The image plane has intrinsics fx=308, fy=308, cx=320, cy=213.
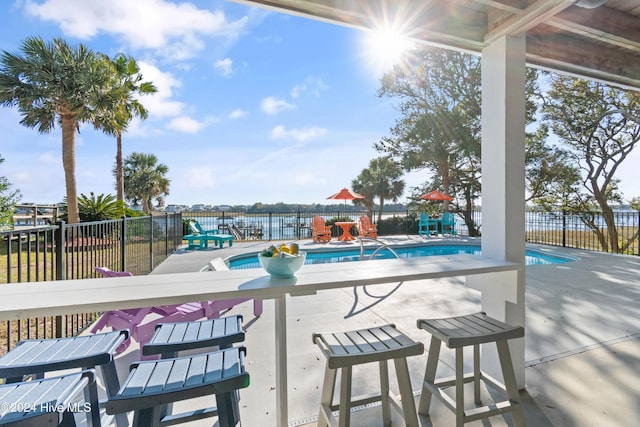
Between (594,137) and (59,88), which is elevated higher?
(59,88)

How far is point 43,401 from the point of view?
3.24 feet

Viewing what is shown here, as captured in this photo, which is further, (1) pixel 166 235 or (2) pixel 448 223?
(2) pixel 448 223

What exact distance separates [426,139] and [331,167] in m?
7.50

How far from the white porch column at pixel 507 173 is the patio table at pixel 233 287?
0.20 feet

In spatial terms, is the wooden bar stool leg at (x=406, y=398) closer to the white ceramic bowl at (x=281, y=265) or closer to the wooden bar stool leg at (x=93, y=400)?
the white ceramic bowl at (x=281, y=265)

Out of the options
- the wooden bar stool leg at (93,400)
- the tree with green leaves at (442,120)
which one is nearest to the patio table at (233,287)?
the wooden bar stool leg at (93,400)

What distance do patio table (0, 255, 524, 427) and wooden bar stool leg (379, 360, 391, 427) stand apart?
43 cm

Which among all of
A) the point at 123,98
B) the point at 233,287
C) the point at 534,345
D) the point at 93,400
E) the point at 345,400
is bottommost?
the point at 534,345

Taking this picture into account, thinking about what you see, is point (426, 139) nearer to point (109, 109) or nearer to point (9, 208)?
point (109, 109)

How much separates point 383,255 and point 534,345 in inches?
240

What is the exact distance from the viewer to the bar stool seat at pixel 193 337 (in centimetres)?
140

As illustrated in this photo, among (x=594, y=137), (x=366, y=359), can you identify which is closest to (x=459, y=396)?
(x=366, y=359)

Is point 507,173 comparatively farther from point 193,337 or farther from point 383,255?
point 383,255

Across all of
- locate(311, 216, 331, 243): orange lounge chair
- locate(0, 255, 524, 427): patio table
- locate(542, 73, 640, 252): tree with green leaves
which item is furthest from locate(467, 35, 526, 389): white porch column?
locate(542, 73, 640, 252): tree with green leaves
